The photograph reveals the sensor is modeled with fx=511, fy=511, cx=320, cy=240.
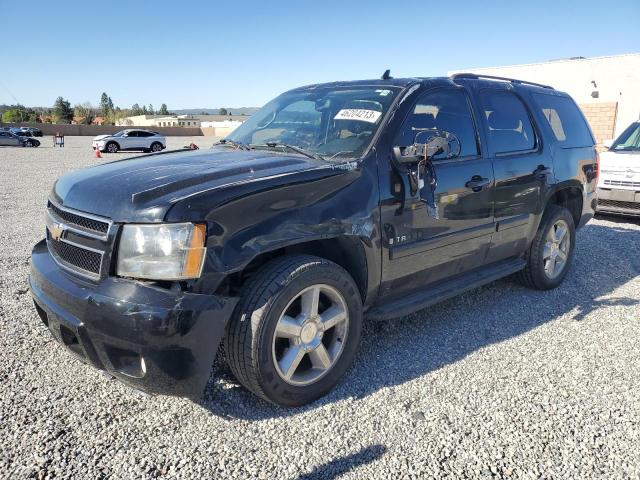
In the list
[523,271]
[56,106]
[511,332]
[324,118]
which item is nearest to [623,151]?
[523,271]

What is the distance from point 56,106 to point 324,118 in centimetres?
10058

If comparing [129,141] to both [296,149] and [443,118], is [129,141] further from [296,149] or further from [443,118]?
[443,118]

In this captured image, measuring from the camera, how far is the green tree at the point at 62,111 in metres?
87.5

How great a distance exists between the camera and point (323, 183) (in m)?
2.90

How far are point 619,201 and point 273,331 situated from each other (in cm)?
784

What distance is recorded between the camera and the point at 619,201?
8438mm

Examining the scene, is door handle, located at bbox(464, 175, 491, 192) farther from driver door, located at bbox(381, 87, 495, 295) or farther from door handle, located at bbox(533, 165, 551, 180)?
door handle, located at bbox(533, 165, 551, 180)

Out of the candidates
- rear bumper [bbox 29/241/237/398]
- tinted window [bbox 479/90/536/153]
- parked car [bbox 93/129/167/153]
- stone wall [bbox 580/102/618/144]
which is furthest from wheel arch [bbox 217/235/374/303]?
parked car [bbox 93/129/167/153]

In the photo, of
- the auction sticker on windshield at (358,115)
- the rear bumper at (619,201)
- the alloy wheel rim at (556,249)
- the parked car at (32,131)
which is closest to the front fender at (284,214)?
the auction sticker on windshield at (358,115)

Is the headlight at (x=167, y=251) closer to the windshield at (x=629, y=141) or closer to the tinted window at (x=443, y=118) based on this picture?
the tinted window at (x=443, y=118)

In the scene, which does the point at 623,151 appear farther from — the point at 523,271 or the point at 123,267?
the point at 123,267

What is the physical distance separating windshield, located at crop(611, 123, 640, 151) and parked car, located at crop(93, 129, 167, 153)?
90.2ft

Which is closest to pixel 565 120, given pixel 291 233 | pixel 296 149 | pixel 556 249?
pixel 556 249

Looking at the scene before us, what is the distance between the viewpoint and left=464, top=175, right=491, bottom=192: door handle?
3.74m
